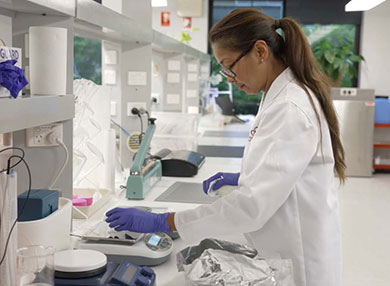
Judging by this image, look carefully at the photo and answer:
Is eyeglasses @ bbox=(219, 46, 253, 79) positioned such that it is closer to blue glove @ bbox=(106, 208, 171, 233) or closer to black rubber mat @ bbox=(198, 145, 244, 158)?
blue glove @ bbox=(106, 208, 171, 233)

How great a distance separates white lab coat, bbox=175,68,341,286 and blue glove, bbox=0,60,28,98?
55cm

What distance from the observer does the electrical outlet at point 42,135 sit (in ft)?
5.68

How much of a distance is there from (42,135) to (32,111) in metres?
0.48

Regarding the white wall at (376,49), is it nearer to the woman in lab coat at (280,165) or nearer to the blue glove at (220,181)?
the blue glove at (220,181)

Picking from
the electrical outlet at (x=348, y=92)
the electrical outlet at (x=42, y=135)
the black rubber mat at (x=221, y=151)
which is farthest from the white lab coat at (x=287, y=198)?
the electrical outlet at (x=348, y=92)

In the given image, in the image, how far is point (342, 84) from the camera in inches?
374


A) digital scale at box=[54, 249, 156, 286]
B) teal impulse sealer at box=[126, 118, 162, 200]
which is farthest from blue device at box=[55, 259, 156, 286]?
teal impulse sealer at box=[126, 118, 162, 200]

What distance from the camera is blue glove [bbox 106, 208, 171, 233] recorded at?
1.46 metres

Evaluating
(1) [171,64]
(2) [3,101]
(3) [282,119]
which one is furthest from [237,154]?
(2) [3,101]

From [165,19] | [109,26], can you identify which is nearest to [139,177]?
[109,26]

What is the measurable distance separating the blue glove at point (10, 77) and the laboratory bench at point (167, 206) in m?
0.65

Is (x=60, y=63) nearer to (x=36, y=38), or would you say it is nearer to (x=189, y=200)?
(x=36, y=38)

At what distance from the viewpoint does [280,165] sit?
1281 millimetres

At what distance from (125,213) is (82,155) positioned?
773 mm
